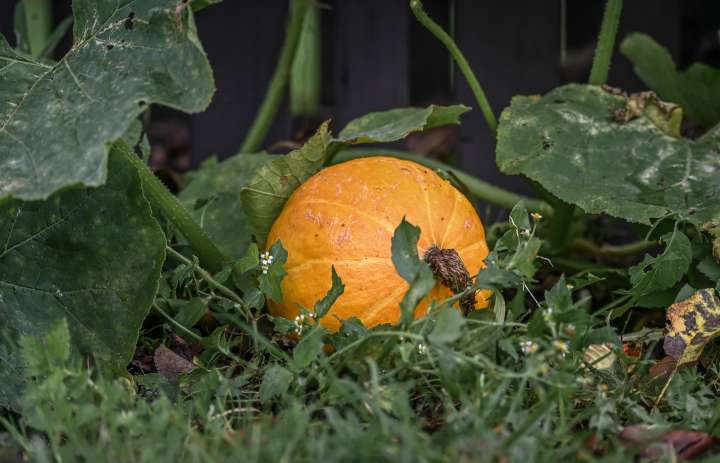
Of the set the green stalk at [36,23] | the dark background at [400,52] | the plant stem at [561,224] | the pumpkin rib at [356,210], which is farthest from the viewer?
the dark background at [400,52]

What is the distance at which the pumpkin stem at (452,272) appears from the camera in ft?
5.15

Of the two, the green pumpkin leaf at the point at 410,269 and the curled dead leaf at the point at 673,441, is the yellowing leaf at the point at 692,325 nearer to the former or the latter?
the curled dead leaf at the point at 673,441

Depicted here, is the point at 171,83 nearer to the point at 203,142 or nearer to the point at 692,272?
the point at 692,272

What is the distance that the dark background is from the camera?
3.10 m

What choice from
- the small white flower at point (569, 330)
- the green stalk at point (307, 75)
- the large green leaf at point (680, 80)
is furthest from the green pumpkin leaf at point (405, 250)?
the green stalk at point (307, 75)

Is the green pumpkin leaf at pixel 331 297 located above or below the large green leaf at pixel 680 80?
below

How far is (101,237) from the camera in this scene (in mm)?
1609

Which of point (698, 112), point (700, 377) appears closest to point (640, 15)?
point (698, 112)

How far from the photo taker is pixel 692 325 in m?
1.58

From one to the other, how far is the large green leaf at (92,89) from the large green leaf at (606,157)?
0.74 metres

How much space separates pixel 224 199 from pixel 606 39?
95cm

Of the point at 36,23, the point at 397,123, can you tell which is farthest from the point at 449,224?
the point at 36,23

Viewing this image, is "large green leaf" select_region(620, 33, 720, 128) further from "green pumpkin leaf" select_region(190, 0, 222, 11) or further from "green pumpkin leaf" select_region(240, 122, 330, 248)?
"green pumpkin leaf" select_region(190, 0, 222, 11)

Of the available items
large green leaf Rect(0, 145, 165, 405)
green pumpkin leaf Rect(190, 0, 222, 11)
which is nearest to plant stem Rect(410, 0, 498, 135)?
green pumpkin leaf Rect(190, 0, 222, 11)
